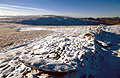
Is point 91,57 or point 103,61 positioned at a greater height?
point 91,57

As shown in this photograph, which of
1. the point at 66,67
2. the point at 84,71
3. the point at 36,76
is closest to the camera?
the point at 36,76

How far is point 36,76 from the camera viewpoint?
2.40 meters

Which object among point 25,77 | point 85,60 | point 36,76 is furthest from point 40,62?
point 85,60

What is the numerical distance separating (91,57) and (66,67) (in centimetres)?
159

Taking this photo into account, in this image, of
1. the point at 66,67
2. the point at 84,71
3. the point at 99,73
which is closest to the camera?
the point at 66,67

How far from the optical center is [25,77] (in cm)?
252

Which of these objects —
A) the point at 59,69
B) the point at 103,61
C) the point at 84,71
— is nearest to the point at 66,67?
the point at 59,69

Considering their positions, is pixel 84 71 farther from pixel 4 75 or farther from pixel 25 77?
pixel 4 75

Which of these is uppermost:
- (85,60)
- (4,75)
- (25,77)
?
(85,60)

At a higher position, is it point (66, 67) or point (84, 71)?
point (66, 67)

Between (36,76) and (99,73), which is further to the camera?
(99,73)

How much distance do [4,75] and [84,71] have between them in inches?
112

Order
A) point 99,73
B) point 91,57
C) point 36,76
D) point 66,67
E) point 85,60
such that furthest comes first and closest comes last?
point 91,57 → point 85,60 → point 99,73 → point 66,67 → point 36,76

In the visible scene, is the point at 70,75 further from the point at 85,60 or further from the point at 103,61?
the point at 103,61
